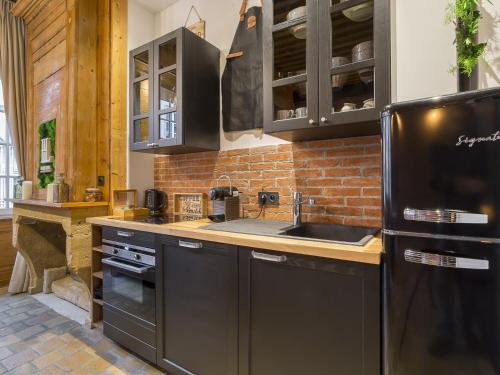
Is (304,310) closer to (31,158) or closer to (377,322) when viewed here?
(377,322)

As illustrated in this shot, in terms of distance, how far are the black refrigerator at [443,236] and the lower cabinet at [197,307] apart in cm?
75

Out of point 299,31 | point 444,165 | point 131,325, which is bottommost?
point 131,325

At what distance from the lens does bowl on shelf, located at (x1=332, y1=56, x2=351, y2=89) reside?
1.44 m

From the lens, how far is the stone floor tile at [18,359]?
186 centimetres

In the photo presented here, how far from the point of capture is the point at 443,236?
0.92 metres

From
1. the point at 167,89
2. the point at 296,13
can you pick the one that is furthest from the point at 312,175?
the point at 167,89

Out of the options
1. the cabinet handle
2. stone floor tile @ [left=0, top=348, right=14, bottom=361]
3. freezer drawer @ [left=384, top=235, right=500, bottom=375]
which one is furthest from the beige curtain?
freezer drawer @ [left=384, top=235, right=500, bottom=375]

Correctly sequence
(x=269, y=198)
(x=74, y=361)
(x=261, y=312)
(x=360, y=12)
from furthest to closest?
1. (x=269, y=198)
2. (x=74, y=361)
3. (x=360, y=12)
4. (x=261, y=312)

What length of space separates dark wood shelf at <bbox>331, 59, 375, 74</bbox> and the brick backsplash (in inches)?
17.5

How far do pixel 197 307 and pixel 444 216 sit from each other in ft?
4.23

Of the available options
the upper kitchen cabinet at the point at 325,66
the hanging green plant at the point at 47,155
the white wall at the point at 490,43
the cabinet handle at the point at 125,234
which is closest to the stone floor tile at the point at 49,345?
the cabinet handle at the point at 125,234

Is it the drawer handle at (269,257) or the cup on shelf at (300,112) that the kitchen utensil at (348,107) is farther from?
the drawer handle at (269,257)

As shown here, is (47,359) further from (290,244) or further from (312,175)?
(312,175)

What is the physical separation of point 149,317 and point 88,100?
2043mm
